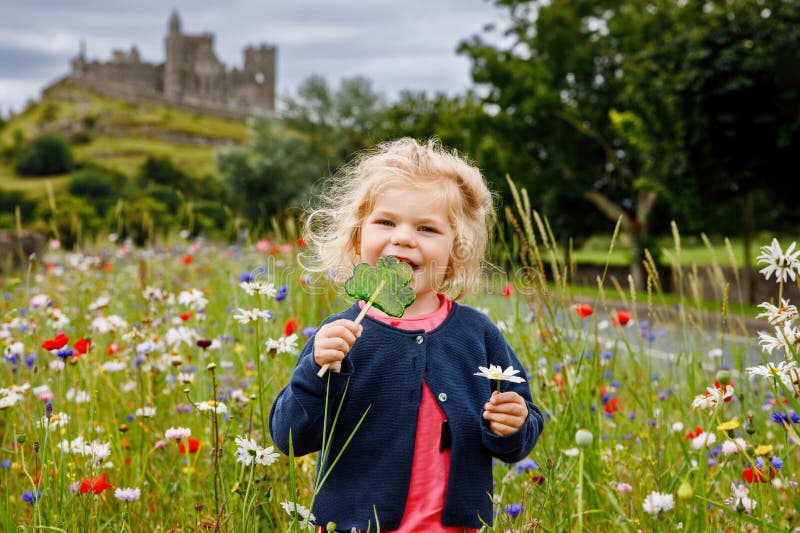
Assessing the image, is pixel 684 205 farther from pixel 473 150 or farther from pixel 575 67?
pixel 473 150

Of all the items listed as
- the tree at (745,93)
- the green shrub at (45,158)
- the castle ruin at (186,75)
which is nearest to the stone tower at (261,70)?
the castle ruin at (186,75)

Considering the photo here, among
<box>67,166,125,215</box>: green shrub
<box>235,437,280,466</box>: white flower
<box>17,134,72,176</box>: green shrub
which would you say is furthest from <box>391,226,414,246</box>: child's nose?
<box>17,134,72,176</box>: green shrub

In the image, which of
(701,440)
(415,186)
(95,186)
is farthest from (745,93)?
(95,186)

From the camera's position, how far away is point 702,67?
43.5ft

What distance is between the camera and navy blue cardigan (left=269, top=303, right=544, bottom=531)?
1.52m

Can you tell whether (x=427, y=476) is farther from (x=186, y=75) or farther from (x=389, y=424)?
(x=186, y=75)

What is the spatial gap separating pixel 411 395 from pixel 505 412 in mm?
191

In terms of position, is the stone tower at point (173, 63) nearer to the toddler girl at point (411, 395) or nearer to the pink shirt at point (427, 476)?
the toddler girl at point (411, 395)

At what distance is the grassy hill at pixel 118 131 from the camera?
79312mm

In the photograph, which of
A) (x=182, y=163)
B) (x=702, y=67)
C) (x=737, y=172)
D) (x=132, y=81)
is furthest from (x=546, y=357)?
(x=132, y=81)

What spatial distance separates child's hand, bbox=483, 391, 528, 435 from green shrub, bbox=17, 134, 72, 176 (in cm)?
8284

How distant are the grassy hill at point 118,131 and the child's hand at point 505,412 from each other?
244ft

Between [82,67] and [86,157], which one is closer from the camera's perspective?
[86,157]

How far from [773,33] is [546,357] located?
40.0 ft
